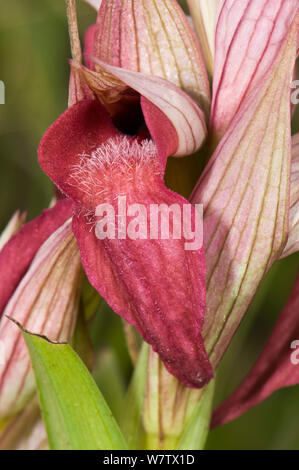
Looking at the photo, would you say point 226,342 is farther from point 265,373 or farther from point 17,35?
point 17,35

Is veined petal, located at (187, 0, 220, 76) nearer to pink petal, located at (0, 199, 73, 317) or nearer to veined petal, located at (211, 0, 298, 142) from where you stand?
veined petal, located at (211, 0, 298, 142)

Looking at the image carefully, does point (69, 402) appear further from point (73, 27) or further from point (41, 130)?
point (41, 130)

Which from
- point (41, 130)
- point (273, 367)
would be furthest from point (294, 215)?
point (41, 130)

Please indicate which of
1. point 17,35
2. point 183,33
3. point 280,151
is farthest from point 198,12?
point 17,35

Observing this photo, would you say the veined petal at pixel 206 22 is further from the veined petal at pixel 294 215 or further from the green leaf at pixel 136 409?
the green leaf at pixel 136 409

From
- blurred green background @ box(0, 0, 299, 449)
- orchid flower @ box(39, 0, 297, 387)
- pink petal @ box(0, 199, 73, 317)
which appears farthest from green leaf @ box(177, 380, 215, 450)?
blurred green background @ box(0, 0, 299, 449)
